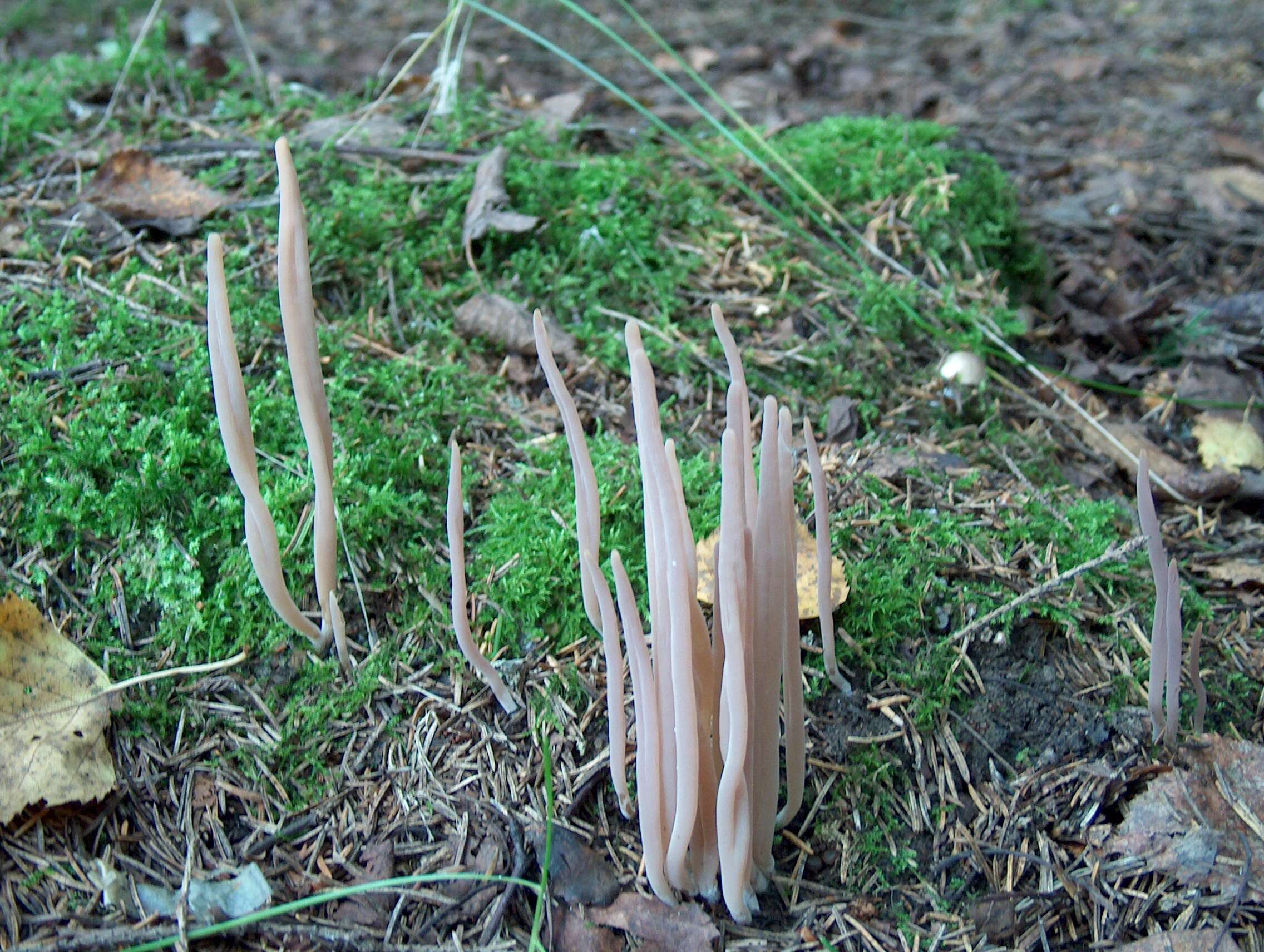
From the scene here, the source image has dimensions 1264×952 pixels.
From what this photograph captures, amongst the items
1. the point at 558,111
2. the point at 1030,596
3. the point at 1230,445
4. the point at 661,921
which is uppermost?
the point at 558,111

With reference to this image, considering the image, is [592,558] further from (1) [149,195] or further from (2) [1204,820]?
(1) [149,195]

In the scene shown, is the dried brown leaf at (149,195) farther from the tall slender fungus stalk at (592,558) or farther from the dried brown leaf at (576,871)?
the dried brown leaf at (576,871)

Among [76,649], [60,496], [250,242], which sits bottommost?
[76,649]

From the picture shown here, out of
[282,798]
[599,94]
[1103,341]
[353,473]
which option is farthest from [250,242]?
[1103,341]

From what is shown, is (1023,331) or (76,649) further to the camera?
(1023,331)

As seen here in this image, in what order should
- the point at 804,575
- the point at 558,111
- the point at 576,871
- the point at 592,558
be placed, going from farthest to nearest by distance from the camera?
the point at 558,111 < the point at 804,575 < the point at 576,871 < the point at 592,558

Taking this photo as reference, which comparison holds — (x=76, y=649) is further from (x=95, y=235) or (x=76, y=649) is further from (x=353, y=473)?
(x=95, y=235)

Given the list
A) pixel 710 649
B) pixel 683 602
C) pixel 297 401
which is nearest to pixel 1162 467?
pixel 710 649

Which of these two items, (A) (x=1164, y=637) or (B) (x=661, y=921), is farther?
(A) (x=1164, y=637)
